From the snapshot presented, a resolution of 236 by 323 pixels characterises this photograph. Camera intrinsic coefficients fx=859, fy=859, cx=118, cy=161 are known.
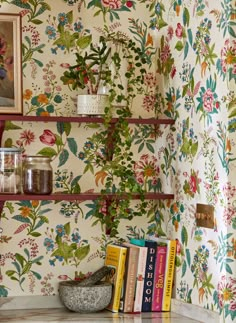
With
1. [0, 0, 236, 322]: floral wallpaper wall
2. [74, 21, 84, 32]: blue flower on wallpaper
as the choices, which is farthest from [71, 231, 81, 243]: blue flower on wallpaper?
[74, 21, 84, 32]: blue flower on wallpaper

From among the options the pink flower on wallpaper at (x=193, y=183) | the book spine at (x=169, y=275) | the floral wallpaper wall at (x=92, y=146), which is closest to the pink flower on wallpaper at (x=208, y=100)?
→ the floral wallpaper wall at (x=92, y=146)

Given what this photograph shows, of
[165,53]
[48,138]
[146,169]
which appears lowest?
[146,169]

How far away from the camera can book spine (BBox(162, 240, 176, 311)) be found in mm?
3441

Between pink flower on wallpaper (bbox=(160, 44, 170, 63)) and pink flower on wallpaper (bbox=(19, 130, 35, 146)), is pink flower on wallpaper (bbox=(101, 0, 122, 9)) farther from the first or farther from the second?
pink flower on wallpaper (bbox=(19, 130, 35, 146))

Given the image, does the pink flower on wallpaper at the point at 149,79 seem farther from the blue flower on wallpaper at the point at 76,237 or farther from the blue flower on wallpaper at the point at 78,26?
the blue flower on wallpaper at the point at 76,237

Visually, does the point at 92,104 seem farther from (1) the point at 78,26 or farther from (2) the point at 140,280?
(2) the point at 140,280

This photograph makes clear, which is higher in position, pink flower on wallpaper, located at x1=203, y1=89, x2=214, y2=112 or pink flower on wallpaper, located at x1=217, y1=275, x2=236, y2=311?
pink flower on wallpaper, located at x1=203, y1=89, x2=214, y2=112

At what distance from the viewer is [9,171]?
3.29 metres

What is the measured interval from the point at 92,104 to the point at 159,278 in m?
0.75

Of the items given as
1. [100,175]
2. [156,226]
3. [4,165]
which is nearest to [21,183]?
[4,165]

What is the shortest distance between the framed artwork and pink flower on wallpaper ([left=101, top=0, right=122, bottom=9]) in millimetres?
389

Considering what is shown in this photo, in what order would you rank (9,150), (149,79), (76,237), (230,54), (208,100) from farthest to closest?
(149,79) < (76,237) < (9,150) < (208,100) < (230,54)

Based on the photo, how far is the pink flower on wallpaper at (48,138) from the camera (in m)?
3.47

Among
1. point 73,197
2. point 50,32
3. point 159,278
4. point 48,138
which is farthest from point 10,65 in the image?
point 159,278
